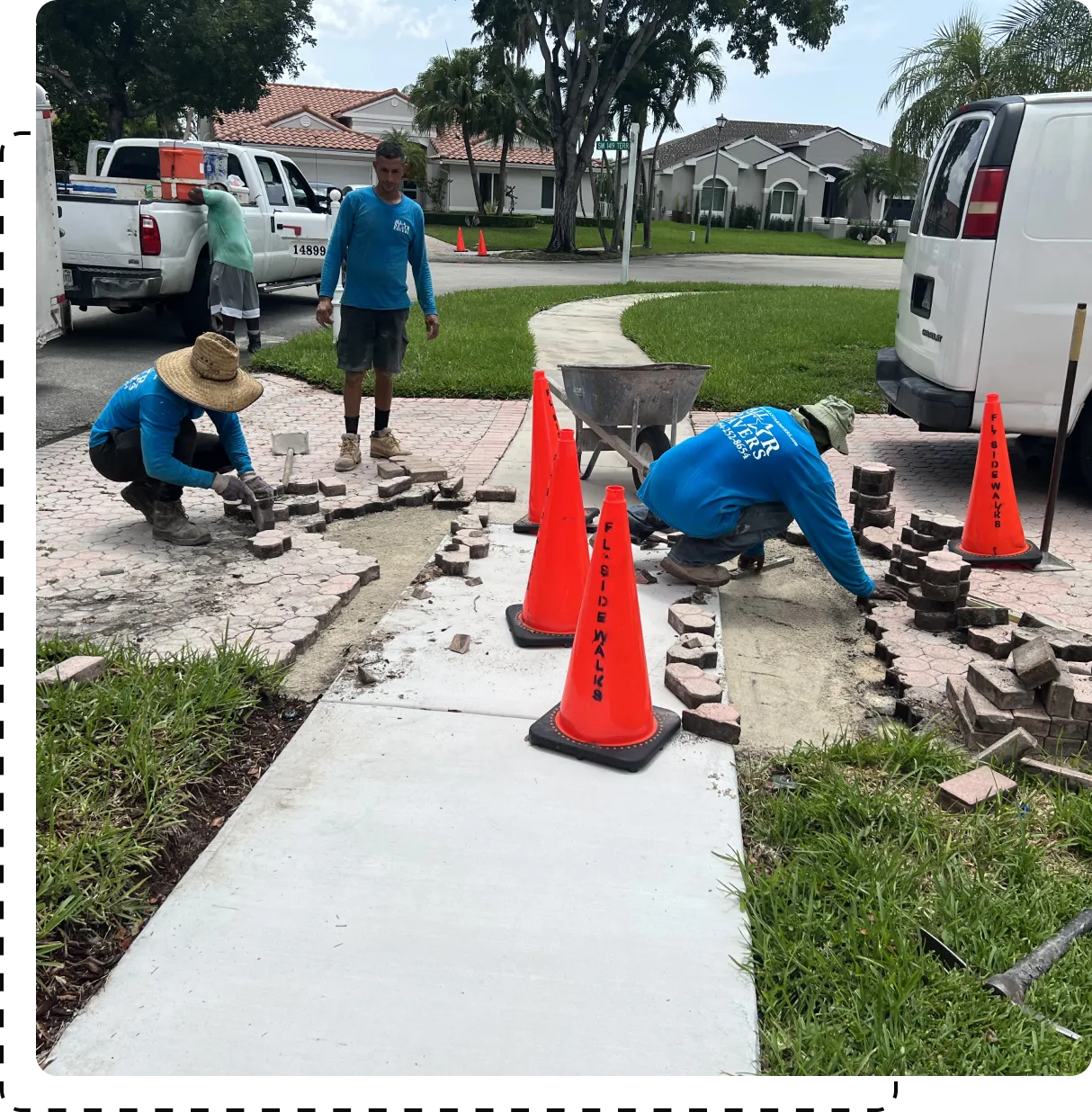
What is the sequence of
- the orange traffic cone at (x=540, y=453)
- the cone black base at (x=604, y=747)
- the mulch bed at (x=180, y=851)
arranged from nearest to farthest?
the mulch bed at (x=180, y=851) < the cone black base at (x=604, y=747) < the orange traffic cone at (x=540, y=453)

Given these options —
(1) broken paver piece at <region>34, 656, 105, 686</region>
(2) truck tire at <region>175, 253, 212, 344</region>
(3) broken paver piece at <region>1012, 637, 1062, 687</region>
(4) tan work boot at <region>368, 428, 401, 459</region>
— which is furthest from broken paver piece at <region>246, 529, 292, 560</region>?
(2) truck tire at <region>175, 253, 212, 344</region>

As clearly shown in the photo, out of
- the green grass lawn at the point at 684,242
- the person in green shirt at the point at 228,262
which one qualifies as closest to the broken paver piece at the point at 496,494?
the person in green shirt at the point at 228,262

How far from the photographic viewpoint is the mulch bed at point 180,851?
2324 mm

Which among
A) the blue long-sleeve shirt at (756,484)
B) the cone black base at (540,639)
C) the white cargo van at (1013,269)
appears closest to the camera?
the cone black base at (540,639)

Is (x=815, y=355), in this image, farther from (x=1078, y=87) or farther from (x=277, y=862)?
(x=277, y=862)

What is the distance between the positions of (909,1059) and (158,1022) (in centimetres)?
162

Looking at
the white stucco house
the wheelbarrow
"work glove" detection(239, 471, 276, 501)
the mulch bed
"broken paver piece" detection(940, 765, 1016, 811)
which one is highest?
the white stucco house

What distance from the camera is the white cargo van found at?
6047 mm

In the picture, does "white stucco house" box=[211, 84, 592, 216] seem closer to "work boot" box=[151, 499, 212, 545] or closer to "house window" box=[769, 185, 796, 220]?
"house window" box=[769, 185, 796, 220]

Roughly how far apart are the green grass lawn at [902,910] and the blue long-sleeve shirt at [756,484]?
1170 millimetres

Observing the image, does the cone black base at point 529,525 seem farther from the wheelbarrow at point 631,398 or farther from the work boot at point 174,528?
the work boot at point 174,528

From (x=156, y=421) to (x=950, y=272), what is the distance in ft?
15.8

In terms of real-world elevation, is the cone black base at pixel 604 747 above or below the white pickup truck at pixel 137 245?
below

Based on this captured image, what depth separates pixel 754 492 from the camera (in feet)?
15.3
